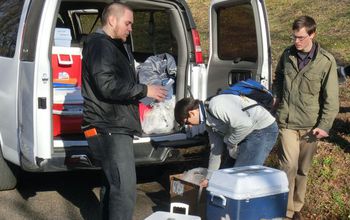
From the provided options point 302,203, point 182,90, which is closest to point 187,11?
point 182,90

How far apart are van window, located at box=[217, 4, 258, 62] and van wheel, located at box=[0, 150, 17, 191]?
8.03ft

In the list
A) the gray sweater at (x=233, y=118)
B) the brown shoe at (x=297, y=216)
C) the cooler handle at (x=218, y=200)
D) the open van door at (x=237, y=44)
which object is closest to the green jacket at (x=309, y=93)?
the gray sweater at (x=233, y=118)

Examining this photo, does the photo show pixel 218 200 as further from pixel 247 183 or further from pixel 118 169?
pixel 118 169

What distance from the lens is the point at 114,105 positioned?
419cm

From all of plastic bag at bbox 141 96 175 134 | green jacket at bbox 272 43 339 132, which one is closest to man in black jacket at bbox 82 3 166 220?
green jacket at bbox 272 43 339 132

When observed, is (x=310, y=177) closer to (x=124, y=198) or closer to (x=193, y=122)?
(x=193, y=122)

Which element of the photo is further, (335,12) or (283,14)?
(283,14)

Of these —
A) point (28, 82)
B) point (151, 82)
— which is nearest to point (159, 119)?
→ point (151, 82)

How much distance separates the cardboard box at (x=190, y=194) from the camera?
481 cm

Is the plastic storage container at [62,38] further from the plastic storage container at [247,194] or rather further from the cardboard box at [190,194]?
the plastic storage container at [247,194]

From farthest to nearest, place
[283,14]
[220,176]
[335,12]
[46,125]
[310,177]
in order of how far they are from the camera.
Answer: [283,14] < [335,12] < [310,177] < [46,125] < [220,176]

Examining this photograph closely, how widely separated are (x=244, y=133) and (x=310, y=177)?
1495 mm

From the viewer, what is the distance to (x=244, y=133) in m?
4.45

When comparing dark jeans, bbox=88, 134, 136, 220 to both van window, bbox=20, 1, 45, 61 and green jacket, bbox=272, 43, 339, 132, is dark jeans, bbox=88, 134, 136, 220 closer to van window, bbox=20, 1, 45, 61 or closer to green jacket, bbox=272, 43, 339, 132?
van window, bbox=20, 1, 45, 61
